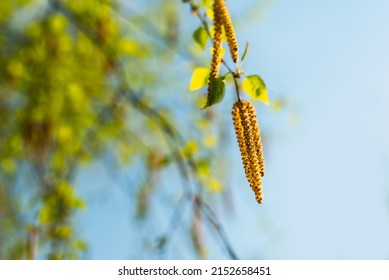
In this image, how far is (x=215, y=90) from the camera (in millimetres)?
1412

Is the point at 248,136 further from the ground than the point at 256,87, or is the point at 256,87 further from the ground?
the point at 256,87

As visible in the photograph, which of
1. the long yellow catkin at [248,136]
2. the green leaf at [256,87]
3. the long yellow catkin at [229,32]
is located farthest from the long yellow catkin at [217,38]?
the green leaf at [256,87]

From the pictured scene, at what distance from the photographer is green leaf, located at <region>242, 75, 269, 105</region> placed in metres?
1.59

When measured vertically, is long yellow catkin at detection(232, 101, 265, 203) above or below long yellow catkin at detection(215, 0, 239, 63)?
below

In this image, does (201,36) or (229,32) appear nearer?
(229,32)

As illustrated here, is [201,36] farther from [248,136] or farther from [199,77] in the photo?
[248,136]

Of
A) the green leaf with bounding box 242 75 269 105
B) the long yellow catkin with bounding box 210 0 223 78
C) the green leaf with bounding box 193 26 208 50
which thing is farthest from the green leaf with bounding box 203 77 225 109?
the green leaf with bounding box 193 26 208 50

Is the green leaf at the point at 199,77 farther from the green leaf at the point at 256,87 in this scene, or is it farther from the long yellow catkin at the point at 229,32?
the long yellow catkin at the point at 229,32

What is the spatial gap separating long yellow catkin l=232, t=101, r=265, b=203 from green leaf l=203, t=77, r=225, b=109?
0.19 ft

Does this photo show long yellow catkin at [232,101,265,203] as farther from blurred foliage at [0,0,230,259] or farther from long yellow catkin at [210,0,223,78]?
blurred foliage at [0,0,230,259]

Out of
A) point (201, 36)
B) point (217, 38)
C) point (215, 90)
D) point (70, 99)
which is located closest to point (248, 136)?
point (215, 90)

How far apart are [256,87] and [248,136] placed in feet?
0.72
